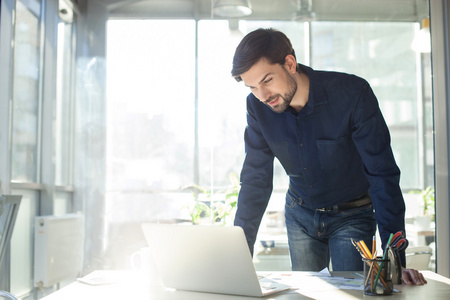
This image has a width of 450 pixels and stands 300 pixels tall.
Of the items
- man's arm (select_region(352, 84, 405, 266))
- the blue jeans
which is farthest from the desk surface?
the blue jeans

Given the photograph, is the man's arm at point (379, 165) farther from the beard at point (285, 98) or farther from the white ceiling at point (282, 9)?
the white ceiling at point (282, 9)

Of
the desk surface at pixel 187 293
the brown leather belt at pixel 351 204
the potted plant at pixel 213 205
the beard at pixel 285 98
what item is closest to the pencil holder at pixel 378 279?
the desk surface at pixel 187 293

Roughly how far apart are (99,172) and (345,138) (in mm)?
2432

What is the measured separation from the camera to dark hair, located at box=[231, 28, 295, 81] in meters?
1.78

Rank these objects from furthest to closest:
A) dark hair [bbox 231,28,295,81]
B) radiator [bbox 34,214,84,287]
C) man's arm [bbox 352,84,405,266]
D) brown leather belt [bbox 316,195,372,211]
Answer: radiator [bbox 34,214,84,287]
brown leather belt [bbox 316,195,372,211]
dark hair [bbox 231,28,295,81]
man's arm [bbox 352,84,405,266]

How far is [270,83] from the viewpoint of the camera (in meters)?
1.82

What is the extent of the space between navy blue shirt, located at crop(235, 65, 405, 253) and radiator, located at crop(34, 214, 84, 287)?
6.93ft

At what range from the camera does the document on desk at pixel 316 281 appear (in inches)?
54.5

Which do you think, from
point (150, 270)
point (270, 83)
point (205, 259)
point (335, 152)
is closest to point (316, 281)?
point (205, 259)

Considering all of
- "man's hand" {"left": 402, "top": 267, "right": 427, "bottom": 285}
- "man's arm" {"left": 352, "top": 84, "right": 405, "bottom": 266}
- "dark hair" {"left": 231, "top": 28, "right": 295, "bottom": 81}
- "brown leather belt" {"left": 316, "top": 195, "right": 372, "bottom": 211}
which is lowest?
"man's hand" {"left": 402, "top": 267, "right": 427, "bottom": 285}

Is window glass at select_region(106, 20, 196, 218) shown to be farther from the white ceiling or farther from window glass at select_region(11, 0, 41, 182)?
window glass at select_region(11, 0, 41, 182)

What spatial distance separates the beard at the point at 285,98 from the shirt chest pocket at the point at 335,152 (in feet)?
0.60

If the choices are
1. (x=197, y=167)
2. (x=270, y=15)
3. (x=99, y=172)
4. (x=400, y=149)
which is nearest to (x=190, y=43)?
(x=270, y=15)

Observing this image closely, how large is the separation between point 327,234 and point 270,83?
1.94 feet
